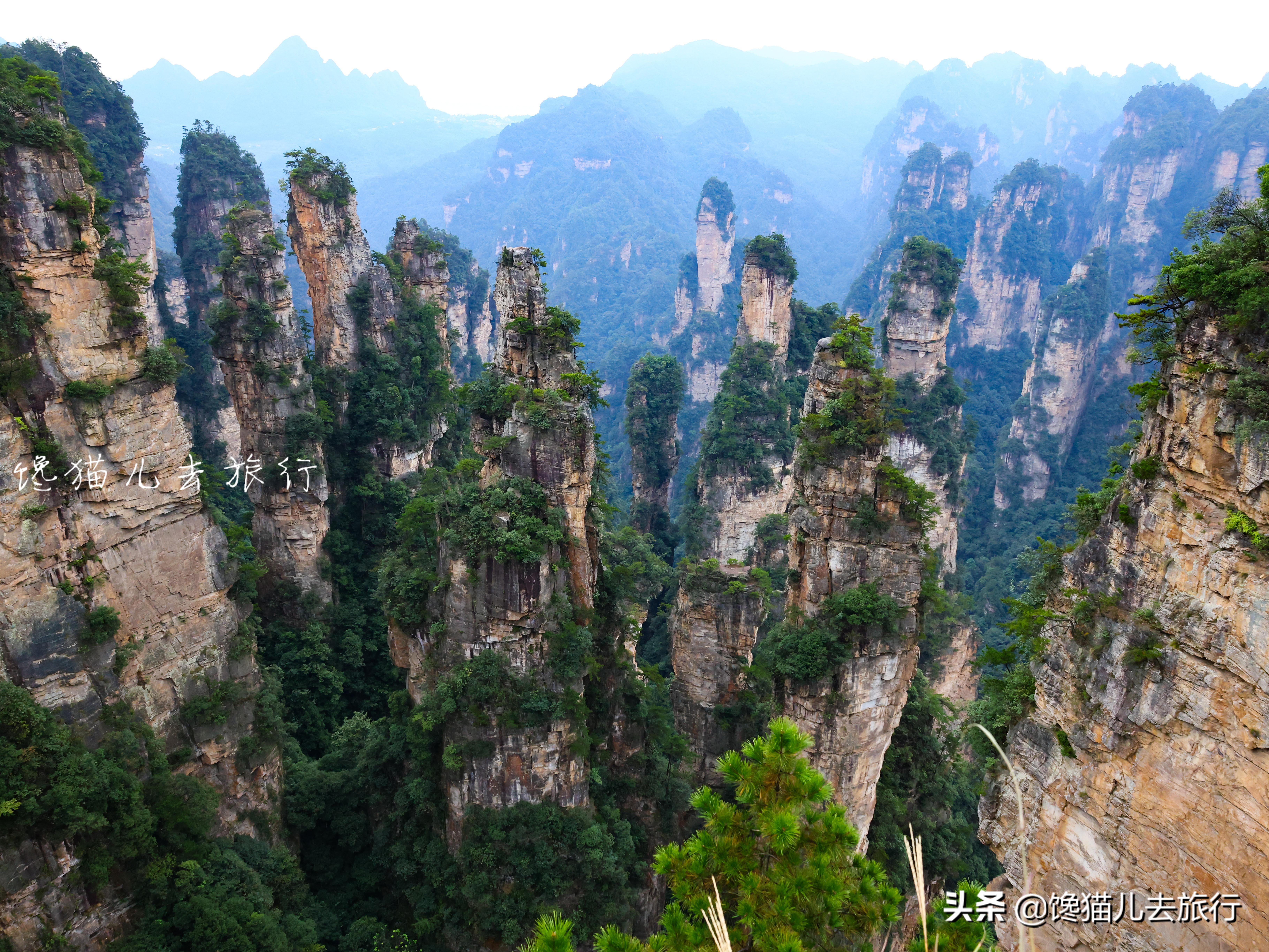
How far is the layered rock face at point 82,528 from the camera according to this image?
1470 cm

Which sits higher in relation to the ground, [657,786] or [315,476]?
[315,476]

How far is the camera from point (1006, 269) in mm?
69125

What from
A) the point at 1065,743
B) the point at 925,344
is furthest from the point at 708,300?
the point at 1065,743

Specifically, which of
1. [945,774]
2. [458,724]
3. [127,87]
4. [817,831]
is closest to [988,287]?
[945,774]

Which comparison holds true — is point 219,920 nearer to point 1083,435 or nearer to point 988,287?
point 1083,435

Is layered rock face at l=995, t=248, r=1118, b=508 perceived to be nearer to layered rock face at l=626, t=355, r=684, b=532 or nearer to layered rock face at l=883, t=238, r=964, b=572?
layered rock face at l=883, t=238, r=964, b=572

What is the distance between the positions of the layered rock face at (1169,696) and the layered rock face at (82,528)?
17459 mm

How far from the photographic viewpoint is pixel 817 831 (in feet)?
26.6

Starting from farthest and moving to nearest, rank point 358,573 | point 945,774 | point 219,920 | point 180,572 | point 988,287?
point 988,287 < point 358,573 < point 945,774 < point 180,572 < point 219,920

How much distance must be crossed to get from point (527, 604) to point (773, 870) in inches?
426

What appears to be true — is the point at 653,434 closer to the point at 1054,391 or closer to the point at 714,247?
the point at 1054,391

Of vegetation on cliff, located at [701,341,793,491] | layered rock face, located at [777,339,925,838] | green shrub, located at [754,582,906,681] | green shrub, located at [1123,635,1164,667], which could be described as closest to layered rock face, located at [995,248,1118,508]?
vegetation on cliff, located at [701,341,793,491]

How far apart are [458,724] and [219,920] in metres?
5.94

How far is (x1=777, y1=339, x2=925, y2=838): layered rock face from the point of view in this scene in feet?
60.7
